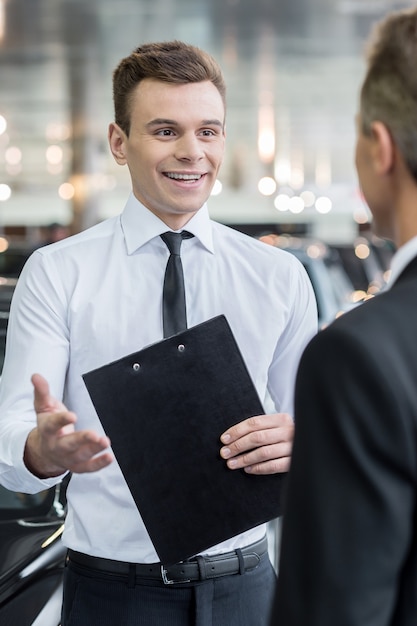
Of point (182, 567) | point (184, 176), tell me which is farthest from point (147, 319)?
point (182, 567)

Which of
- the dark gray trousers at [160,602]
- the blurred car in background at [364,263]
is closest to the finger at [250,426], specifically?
the dark gray trousers at [160,602]

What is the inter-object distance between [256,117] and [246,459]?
23.0 metres

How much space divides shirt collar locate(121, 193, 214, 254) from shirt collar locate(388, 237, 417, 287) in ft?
3.68

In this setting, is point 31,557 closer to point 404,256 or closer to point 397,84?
point 404,256

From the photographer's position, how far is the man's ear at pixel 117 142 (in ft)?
8.69

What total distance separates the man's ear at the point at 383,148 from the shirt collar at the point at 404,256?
12 cm

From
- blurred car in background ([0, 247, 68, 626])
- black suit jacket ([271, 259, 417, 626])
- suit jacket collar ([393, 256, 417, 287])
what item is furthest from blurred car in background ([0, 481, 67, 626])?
suit jacket collar ([393, 256, 417, 287])

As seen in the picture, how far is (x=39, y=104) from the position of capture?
22859mm

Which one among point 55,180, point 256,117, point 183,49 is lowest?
point 55,180

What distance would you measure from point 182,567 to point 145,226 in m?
0.84

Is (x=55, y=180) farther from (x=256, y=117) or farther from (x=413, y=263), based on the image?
(x=413, y=263)

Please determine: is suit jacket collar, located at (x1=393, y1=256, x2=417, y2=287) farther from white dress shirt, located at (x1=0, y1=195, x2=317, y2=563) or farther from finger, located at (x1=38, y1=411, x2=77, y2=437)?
white dress shirt, located at (x1=0, y1=195, x2=317, y2=563)

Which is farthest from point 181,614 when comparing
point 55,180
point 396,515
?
point 55,180

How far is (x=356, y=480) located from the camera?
4.44ft
